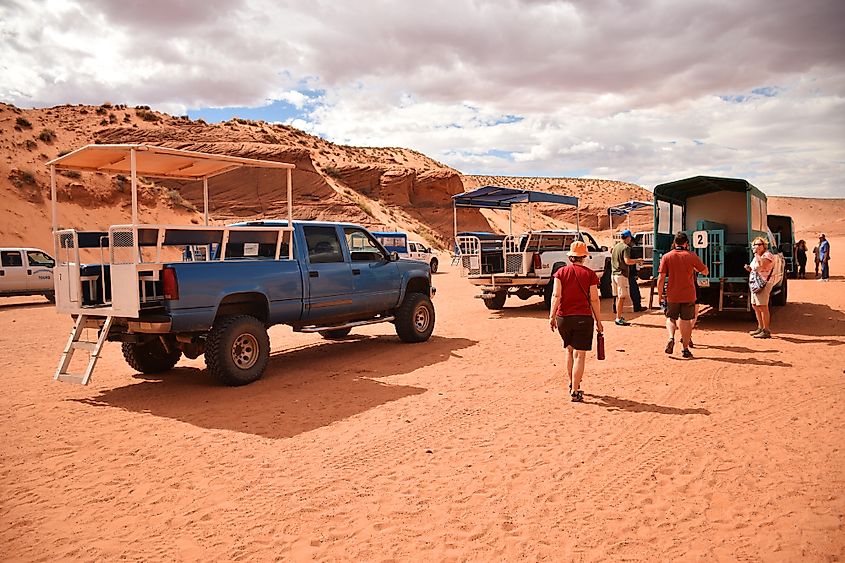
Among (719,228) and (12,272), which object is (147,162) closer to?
(719,228)

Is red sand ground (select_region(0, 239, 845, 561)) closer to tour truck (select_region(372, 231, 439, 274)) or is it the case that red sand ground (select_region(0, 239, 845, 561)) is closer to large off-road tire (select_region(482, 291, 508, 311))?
large off-road tire (select_region(482, 291, 508, 311))

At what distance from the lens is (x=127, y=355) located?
8.58 metres

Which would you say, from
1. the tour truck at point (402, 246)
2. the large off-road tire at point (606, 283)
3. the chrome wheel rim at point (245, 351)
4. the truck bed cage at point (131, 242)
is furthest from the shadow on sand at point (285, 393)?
the tour truck at point (402, 246)

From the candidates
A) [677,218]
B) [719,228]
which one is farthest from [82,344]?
[677,218]

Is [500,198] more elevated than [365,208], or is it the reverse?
[365,208]

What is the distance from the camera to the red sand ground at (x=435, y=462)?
12.4 ft

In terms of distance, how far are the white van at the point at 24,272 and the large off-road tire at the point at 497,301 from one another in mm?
13019

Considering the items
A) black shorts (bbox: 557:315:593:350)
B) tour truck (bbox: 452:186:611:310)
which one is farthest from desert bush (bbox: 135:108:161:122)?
black shorts (bbox: 557:315:593:350)

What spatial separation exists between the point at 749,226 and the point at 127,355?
1099cm

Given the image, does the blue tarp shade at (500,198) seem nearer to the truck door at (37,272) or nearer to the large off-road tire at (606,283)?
the large off-road tire at (606,283)

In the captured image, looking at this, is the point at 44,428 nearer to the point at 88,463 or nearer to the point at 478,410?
the point at 88,463

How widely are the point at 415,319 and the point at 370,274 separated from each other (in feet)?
4.52

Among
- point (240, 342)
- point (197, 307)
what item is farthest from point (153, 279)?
point (240, 342)

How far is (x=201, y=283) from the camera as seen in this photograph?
7266mm
